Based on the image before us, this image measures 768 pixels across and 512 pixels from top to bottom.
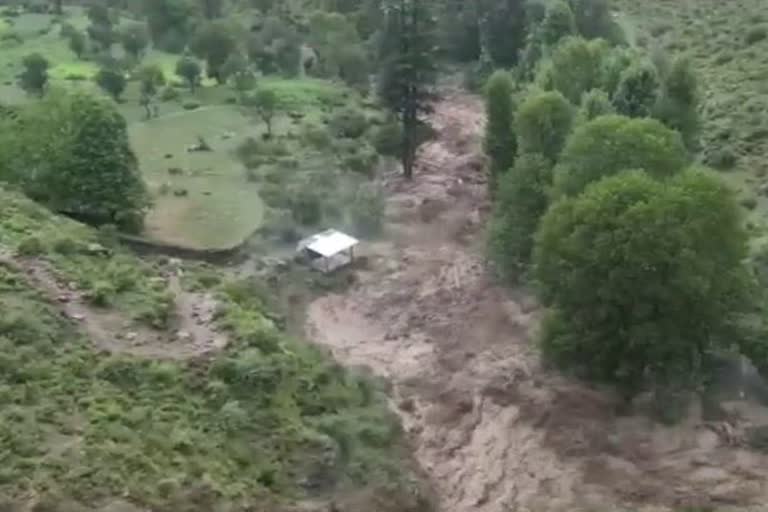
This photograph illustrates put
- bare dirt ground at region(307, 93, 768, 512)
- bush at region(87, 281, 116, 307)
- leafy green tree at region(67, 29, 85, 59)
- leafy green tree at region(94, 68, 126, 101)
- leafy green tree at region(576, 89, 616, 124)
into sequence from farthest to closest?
leafy green tree at region(67, 29, 85, 59), leafy green tree at region(94, 68, 126, 101), leafy green tree at region(576, 89, 616, 124), bush at region(87, 281, 116, 307), bare dirt ground at region(307, 93, 768, 512)

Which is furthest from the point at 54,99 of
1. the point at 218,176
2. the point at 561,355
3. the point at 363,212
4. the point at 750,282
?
the point at 750,282

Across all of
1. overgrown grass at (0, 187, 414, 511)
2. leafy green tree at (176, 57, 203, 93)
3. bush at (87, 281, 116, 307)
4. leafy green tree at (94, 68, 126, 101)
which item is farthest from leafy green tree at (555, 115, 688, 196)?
leafy green tree at (94, 68, 126, 101)

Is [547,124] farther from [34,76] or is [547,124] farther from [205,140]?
[34,76]

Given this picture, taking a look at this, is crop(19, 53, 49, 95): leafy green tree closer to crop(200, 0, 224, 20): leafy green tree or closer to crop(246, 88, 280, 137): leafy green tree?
crop(246, 88, 280, 137): leafy green tree

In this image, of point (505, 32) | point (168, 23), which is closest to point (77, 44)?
point (168, 23)

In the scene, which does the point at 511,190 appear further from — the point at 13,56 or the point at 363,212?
the point at 13,56

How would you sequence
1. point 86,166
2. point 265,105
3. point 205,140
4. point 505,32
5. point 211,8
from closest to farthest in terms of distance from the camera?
point 86,166
point 205,140
point 265,105
point 505,32
point 211,8

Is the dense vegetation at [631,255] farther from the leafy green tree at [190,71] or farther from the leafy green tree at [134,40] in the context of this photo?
the leafy green tree at [134,40]

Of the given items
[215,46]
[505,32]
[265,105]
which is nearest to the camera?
[265,105]
